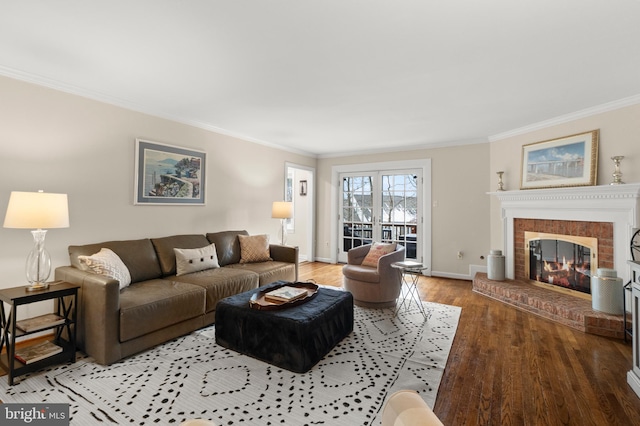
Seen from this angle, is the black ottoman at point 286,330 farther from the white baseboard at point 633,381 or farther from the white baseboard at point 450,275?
the white baseboard at point 450,275

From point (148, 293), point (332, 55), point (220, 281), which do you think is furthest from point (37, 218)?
point (332, 55)

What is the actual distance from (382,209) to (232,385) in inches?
183

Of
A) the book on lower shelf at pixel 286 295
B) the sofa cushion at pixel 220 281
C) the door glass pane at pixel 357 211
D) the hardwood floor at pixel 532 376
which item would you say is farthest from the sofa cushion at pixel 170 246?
the door glass pane at pixel 357 211

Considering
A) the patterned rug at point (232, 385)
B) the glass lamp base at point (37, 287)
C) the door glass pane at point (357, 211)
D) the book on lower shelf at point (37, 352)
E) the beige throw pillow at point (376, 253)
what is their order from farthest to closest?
the door glass pane at point (357, 211), the beige throw pillow at point (376, 253), the glass lamp base at point (37, 287), the book on lower shelf at point (37, 352), the patterned rug at point (232, 385)

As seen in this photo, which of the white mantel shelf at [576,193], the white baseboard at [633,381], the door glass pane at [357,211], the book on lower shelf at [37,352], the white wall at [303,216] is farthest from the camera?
the white wall at [303,216]

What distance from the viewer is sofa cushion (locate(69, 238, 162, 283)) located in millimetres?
2973

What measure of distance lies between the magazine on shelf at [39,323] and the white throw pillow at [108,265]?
44 cm

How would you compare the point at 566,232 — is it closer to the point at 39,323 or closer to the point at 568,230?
the point at 568,230

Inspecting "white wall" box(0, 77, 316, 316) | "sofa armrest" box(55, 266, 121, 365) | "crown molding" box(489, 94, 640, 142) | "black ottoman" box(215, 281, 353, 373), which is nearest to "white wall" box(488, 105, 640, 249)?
"crown molding" box(489, 94, 640, 142)

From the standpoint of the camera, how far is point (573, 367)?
240cm

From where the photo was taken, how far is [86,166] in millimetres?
3168

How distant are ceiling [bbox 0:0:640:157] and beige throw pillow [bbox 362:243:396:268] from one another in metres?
1.77

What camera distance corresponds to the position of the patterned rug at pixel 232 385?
1837 mm

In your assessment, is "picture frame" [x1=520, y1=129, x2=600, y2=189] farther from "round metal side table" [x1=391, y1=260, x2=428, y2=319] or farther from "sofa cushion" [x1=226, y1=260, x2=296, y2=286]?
"sofa cushion" [x1=226, y1=260, x2=296, y2=286]
